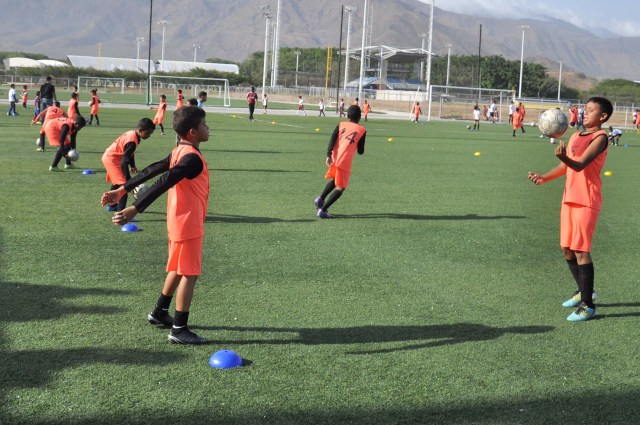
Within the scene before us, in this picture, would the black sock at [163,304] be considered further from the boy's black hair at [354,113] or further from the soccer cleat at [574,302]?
the boy's black hair at [354,113]

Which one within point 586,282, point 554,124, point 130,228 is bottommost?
point 130,228

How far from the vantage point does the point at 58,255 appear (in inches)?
318

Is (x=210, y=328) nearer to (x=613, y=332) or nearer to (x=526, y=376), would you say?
(x=526, y=376)

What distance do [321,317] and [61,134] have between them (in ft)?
32.4

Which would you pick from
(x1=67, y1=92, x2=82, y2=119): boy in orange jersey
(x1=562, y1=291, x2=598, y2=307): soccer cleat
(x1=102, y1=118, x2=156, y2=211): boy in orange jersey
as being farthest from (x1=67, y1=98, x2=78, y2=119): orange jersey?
(x1=562, y1=291, x2=598, y2=307): soccer cleat

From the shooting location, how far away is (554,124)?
289 inches

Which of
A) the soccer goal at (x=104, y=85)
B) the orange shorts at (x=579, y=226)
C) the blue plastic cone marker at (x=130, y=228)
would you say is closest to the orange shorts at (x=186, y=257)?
the orange shorts at (x=579, y=226)

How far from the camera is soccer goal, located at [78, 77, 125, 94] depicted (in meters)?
83.6

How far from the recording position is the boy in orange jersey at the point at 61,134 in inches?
564

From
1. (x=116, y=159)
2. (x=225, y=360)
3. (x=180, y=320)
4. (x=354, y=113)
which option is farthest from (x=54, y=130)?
(x=225, y=360)

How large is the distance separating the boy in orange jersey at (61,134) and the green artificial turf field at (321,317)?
1.80 meters

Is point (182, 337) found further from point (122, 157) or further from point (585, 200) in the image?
point (122, 157)

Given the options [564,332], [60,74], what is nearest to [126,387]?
[564,332]

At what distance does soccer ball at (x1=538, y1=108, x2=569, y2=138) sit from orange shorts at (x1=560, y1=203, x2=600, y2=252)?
1060mm
